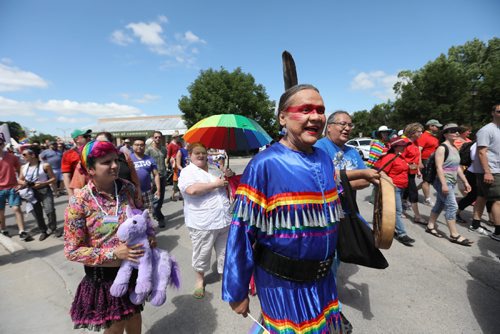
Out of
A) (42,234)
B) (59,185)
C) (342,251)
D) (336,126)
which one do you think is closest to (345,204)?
(342,251)

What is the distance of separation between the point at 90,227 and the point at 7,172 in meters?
5.02

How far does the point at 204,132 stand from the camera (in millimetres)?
3387

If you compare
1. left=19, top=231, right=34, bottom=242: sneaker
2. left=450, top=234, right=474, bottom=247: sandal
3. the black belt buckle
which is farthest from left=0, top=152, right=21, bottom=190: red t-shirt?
left=450, top=234, right=474, bottom=247: sandal

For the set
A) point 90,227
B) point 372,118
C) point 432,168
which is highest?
point 372,118

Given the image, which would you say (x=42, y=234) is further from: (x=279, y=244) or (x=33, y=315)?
(x=279, y=244)

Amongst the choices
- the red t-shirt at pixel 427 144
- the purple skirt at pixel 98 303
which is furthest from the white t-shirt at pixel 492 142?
the purple skirt at pixel 98 303

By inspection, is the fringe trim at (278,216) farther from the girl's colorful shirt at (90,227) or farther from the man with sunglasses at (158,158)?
the man with sunglasses at (158,158)

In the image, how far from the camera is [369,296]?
2881 millimetres

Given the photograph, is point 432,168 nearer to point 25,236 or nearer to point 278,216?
point 278,216

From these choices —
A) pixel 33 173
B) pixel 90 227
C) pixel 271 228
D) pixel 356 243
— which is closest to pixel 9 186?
pixel 33 173

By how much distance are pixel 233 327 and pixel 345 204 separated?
1.68m

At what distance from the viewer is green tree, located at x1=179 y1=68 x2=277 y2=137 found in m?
24.7

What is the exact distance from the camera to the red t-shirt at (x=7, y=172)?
4.90 m

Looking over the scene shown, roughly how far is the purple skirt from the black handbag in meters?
1.59
